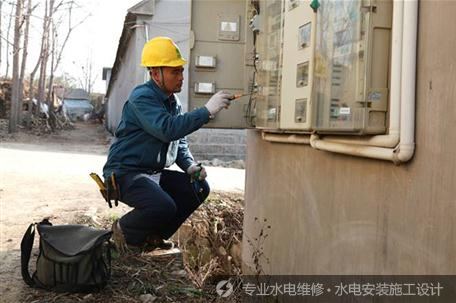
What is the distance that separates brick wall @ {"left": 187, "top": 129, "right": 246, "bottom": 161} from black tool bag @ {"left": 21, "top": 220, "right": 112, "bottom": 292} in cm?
1187

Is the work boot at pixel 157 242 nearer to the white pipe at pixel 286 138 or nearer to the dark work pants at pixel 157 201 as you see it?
the dark work pants at pixel 157 201

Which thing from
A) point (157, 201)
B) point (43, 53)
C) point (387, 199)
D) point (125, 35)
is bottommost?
point (157, 201)

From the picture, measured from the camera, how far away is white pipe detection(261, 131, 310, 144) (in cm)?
372

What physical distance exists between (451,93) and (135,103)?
2.14 m

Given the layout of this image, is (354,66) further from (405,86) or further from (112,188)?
(112,188)

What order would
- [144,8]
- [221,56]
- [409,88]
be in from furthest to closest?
[144,8] → [221,56] → [409,88]

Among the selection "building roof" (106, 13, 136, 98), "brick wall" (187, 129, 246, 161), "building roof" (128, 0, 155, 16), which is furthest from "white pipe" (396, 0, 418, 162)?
"building roof" (106, 13, 136, 98)

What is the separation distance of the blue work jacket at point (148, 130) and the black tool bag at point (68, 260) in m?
0.59

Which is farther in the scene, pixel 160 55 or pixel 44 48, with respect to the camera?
pixel 44 48

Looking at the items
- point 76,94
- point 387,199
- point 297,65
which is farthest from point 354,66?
point 76,94

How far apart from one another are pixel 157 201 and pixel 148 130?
1.61 ft

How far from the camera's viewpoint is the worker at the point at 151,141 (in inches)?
140

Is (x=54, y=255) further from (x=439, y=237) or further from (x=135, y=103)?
(x=439, y=237)

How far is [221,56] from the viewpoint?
4.68m
